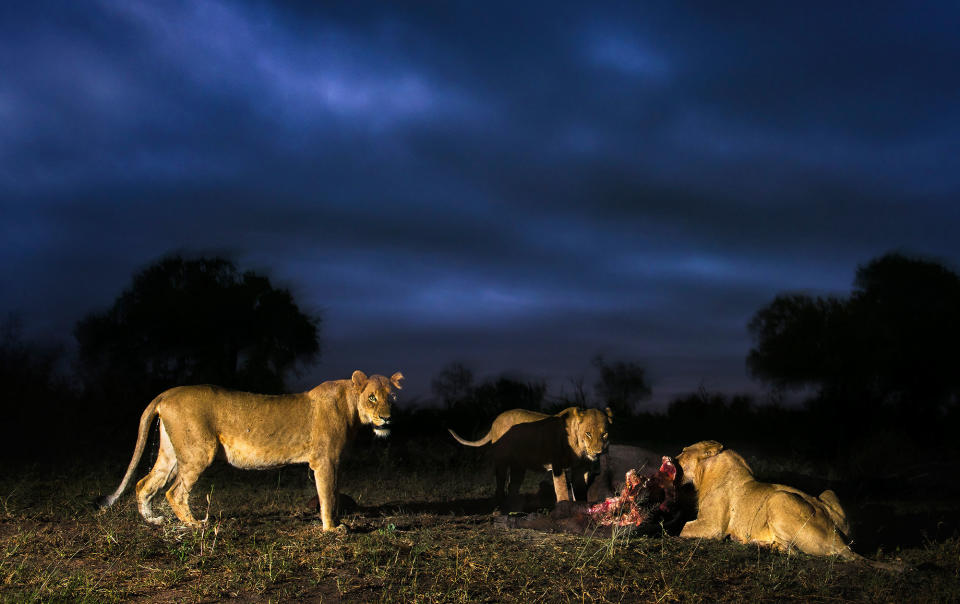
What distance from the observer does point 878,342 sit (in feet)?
77.8

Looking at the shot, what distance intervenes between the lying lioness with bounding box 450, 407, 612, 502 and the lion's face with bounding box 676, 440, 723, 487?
3.79 feet

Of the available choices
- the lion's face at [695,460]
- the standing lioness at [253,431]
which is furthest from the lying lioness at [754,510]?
the standing lioness at [253,431]

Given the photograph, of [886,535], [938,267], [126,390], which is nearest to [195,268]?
[126,390]

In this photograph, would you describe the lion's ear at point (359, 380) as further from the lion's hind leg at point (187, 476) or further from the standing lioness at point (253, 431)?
the lion's hind leg at point (187, 476)

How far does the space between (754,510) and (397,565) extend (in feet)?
9.80

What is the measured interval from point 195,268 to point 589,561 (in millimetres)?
17893

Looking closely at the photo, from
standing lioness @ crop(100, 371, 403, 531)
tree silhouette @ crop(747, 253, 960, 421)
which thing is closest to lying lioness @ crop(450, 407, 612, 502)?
standing lioness @ crop(100, 371, 403, 531)

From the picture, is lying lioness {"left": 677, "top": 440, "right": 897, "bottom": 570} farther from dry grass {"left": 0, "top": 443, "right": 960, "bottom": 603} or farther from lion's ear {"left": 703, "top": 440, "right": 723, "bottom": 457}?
dry grass {"left": 0, "top": 443, "right": 960, "bottom": 603}

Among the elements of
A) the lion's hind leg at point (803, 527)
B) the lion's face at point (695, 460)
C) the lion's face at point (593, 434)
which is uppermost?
the lion's face at point (593, 434)

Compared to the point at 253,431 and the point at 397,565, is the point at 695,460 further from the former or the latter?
the point at 253,431

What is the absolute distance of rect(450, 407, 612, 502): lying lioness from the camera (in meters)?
8.18

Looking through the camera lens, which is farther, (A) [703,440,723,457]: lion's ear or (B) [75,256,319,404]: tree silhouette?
(B) [75,256,319,404]: tree silhouette

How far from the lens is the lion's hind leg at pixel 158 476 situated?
692cm

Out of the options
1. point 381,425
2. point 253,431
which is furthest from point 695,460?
point 253,431
